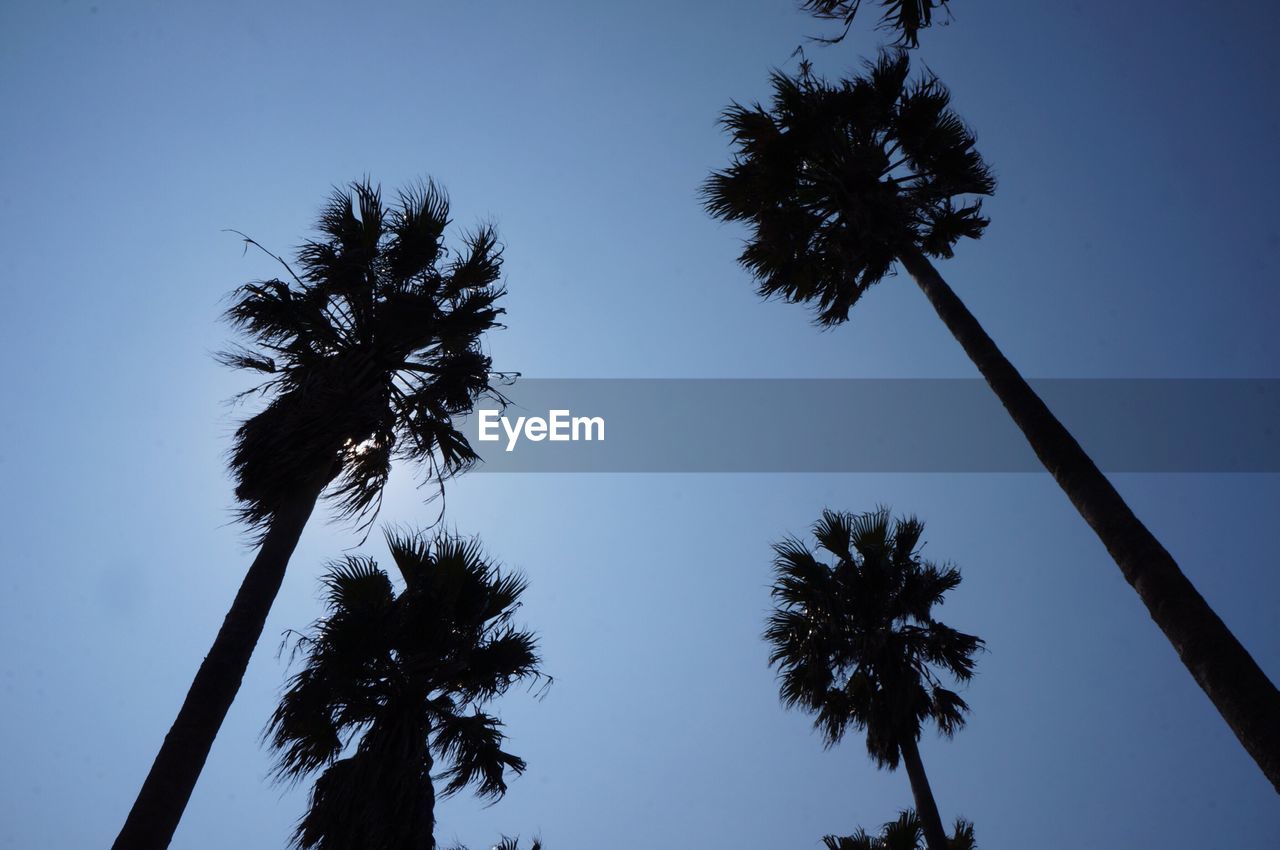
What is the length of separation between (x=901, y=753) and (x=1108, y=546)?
7111 mm

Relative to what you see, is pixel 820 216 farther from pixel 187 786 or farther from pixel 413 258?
pixel 187 786

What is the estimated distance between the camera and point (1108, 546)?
569 cm

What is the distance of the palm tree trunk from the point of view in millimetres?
10617

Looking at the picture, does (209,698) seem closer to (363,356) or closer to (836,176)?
(363,356)

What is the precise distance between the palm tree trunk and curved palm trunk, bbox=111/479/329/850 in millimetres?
9287

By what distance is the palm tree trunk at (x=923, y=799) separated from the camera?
34.8ft

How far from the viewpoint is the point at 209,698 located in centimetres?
553

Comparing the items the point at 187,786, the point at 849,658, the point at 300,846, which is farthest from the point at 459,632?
the point at 849,658

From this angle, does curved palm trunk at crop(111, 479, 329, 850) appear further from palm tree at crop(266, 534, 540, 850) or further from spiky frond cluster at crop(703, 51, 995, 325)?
spiky frond cluster at crop(703, 51, 995, 325)

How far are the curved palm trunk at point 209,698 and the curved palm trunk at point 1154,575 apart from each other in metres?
6.51

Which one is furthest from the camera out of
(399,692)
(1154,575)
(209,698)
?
(399,692)

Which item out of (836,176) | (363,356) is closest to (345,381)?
(363,356)

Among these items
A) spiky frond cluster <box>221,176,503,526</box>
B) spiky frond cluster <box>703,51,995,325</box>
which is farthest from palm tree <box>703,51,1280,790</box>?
spiky frond cluster <box>221,176,503,526</box>

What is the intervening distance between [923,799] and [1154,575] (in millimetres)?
7341
